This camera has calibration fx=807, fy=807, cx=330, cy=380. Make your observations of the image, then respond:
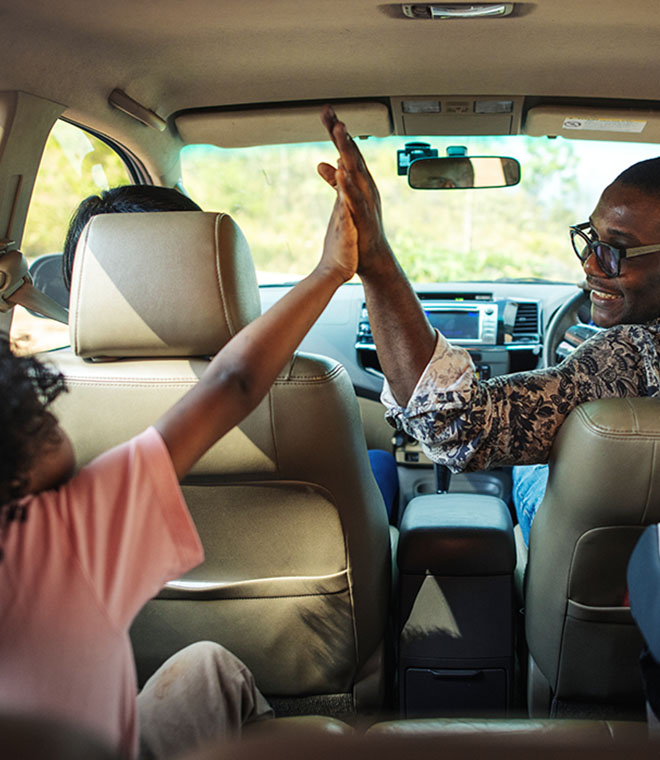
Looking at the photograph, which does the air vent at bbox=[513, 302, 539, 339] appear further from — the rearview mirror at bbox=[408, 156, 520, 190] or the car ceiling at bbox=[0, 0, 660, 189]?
the car ceiling at bbox=[0, 0, 660, 189]

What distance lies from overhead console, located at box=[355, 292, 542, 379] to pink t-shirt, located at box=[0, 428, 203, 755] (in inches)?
111

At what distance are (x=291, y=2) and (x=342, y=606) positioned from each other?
1638mm

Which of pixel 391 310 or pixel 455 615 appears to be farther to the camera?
pixel 455 615

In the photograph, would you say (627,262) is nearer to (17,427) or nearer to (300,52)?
(300,52)

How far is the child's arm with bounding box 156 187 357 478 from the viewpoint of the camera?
122cm

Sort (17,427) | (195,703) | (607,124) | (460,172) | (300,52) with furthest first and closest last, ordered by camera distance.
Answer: (460,172), (607,124), (300,52), (195,703), (17,427)

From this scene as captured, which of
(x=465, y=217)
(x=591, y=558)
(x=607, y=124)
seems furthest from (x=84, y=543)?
(x=465, y=217)

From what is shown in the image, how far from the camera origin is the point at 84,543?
3.59 ft

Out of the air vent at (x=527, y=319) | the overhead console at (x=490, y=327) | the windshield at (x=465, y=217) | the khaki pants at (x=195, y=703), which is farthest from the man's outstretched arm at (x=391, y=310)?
the windshield at (x=465, y=217)

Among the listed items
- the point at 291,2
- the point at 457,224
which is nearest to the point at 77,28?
the point at 291,2

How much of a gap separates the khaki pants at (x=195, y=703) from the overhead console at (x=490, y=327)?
2.47 m

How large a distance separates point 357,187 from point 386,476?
5.05 ft

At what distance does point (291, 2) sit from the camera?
7.36ft

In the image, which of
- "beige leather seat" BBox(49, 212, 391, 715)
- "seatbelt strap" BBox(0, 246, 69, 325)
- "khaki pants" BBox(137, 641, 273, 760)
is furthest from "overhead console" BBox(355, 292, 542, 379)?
"khaki pants" BBox(137, 641, 273, 760)
